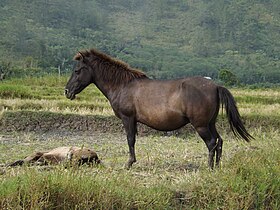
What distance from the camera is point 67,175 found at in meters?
6.33

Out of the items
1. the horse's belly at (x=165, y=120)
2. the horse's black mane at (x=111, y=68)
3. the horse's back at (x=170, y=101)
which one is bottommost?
the horse's belly at (x=165, y=120)

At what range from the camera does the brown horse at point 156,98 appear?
8.26 metres

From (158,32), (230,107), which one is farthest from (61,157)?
(158,32)

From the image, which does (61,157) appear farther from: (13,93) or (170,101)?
(13,93)

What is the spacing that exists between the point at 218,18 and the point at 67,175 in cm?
14034

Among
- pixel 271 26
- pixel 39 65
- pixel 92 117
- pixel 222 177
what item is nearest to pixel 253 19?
pixel 271 26

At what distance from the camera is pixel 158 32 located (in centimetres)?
14425

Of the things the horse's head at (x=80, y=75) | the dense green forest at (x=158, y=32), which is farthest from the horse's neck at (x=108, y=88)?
the dense green forest at (x=158, y=32)

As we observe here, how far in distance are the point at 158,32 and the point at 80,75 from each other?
13658cm

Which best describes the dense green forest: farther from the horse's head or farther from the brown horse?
the brown horse

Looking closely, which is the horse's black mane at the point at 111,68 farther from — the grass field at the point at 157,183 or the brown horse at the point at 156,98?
the grass field at the point at 157,183

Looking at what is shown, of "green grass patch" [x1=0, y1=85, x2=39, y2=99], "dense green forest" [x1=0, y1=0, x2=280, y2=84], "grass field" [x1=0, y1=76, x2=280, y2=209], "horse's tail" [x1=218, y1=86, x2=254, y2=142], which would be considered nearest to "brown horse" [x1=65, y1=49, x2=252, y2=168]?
"horse's tail" [x1=218, y1=86, x2=254, y2=142]

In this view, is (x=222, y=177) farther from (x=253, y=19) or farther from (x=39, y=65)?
(x=253, y=19)

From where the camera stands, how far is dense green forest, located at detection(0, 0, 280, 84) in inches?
4141
